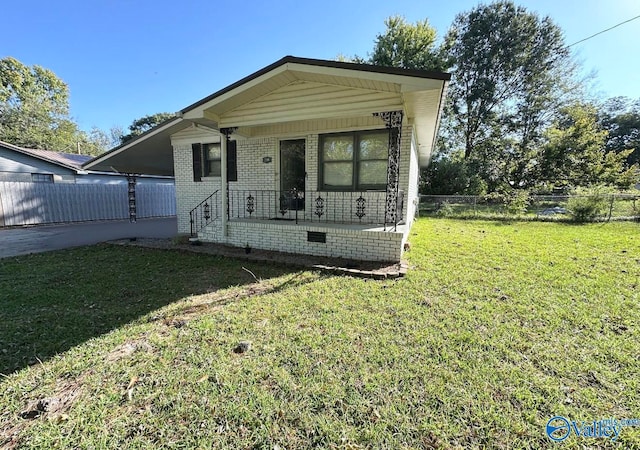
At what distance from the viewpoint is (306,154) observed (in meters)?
7.12

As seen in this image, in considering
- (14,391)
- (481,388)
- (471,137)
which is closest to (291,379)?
(481,388)

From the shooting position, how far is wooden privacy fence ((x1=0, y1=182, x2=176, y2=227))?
1164 cm

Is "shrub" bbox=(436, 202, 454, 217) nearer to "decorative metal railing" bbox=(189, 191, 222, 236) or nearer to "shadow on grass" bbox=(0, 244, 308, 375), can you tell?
"decorative metal railing" bbox=(189, 191, 222, 236)

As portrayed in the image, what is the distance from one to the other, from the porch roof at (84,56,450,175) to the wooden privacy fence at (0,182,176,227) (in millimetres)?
10705

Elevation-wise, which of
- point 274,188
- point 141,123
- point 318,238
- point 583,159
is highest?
point 141,123

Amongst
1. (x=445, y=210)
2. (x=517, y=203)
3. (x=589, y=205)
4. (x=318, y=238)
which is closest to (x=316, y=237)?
(x=318, y=238)

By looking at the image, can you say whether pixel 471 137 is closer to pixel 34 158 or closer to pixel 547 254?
pixel 547 254

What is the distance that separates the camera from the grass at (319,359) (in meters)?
1.82

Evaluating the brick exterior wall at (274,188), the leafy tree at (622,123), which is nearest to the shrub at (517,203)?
the brick exterior wall at (274,188)

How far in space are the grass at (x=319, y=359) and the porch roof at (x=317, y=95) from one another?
324cm

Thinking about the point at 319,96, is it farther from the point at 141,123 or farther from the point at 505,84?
the point at 141,123

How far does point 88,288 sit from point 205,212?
4.43 metres

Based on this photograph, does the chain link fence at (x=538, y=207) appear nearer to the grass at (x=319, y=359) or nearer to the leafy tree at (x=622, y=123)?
the grass at (x=319, y=359)

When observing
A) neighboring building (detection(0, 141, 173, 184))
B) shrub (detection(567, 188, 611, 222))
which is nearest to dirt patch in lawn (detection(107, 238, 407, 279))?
shrub (detection(567, 188, 611, 222))
